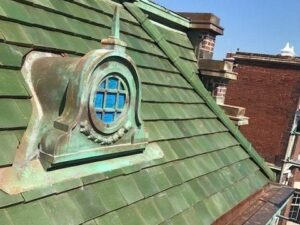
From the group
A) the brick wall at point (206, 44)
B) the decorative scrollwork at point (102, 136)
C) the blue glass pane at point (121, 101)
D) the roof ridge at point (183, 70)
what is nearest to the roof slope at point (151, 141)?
the roof ridge at point (183, 70)

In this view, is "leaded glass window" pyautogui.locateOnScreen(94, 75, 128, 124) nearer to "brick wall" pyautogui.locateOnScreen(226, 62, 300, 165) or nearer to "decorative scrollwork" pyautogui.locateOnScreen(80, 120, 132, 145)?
"decorative scrollwork" pyautogui.locateOnScreen(80, 120, 132, 145)

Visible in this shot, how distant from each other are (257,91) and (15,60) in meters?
17.9

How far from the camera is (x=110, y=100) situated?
2.96 metres

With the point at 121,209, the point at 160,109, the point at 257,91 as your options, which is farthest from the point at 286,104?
the point at 121,209

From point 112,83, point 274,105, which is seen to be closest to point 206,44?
point 112,83

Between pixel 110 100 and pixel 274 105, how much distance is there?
56.5ft

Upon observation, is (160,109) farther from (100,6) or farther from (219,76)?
(219,76)

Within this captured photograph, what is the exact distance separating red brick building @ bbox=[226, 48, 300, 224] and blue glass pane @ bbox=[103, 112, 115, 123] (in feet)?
53.0

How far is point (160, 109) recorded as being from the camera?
15.0 ft

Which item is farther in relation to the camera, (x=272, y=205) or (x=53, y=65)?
(x=272, y=205)

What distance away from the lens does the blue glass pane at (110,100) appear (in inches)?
115

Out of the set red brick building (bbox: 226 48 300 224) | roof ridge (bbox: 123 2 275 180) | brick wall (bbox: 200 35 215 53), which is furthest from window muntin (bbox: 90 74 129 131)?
red brick building (bbox: 226 48 300 224)

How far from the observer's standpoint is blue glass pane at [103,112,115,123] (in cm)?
293

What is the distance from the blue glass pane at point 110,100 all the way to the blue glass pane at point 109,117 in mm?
63
